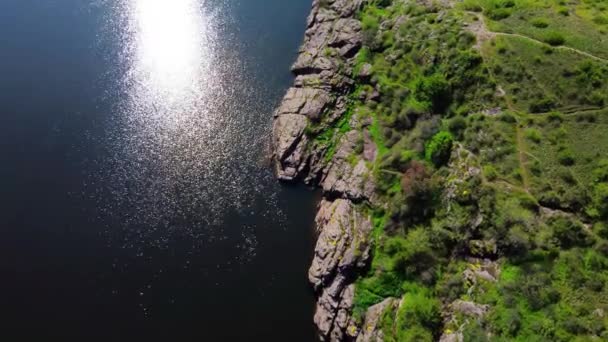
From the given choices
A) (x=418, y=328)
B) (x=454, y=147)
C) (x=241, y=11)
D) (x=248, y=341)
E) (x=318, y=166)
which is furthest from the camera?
(x=241, y=11)

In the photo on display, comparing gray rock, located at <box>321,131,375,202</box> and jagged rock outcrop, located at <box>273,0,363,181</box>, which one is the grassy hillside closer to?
gray rock, located at <box>321,131,375,202</box>

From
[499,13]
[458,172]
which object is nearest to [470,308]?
[458,172]

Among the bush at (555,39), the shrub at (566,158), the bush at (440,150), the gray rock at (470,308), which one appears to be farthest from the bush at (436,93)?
the gray rock at (470,308)

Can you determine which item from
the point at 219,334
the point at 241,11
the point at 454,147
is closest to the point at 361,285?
the point at 219,334

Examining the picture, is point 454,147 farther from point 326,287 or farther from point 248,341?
point 248,341

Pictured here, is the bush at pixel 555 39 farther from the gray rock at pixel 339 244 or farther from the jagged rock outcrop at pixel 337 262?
the gray rock at pixel 339 244
